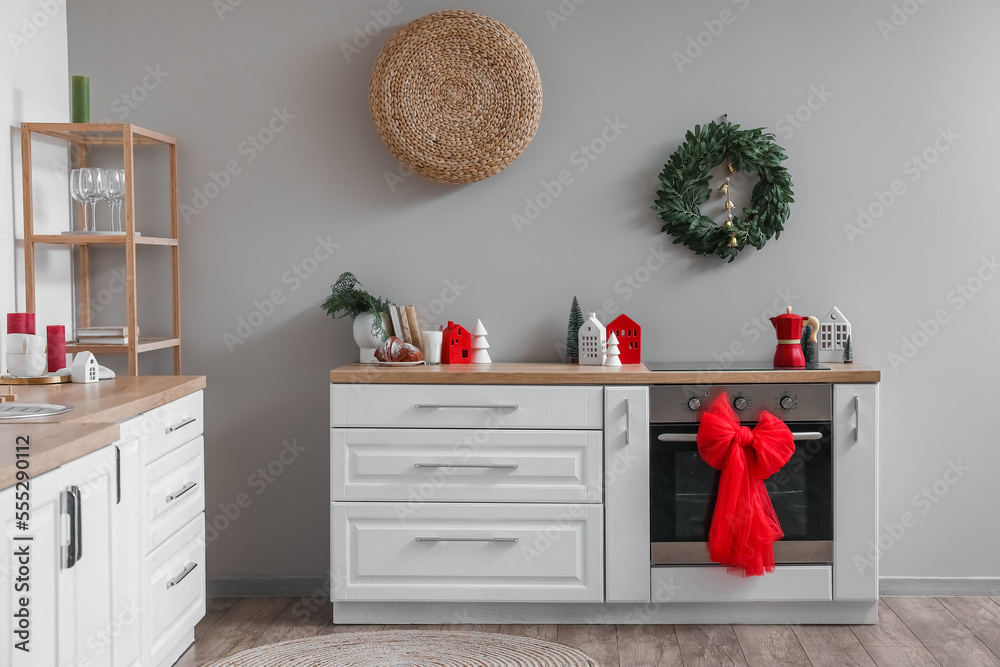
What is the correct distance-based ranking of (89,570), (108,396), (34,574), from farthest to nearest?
(108,396)
(89,570)
(34,574)

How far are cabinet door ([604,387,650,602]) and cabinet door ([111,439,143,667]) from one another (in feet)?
4.49

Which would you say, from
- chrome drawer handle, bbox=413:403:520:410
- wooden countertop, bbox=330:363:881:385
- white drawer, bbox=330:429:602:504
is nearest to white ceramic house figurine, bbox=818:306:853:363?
wooden countertop, bbox=330:363:881:385

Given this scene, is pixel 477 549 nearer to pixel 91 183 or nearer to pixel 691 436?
pixel 691 436

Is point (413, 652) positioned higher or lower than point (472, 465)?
lower

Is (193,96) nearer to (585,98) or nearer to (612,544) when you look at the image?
(585,98)

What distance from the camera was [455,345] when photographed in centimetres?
299

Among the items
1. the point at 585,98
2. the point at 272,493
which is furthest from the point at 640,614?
the point at 585,98

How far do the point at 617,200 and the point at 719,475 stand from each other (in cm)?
104

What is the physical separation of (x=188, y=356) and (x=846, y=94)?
2536 millimetres

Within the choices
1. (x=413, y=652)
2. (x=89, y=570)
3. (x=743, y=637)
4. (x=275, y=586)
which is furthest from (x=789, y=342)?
(x=89, y=570)

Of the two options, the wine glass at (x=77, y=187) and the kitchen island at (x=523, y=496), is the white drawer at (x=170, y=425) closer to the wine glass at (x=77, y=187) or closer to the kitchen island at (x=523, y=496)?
the kitchen island at (x=523, y=496)

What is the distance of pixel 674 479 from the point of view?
2740mm

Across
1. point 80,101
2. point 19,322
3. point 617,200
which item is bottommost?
point 19,322

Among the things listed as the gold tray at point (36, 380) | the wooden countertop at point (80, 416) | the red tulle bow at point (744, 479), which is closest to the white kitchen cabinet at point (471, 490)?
the red tulle bow at point (744, 479)
